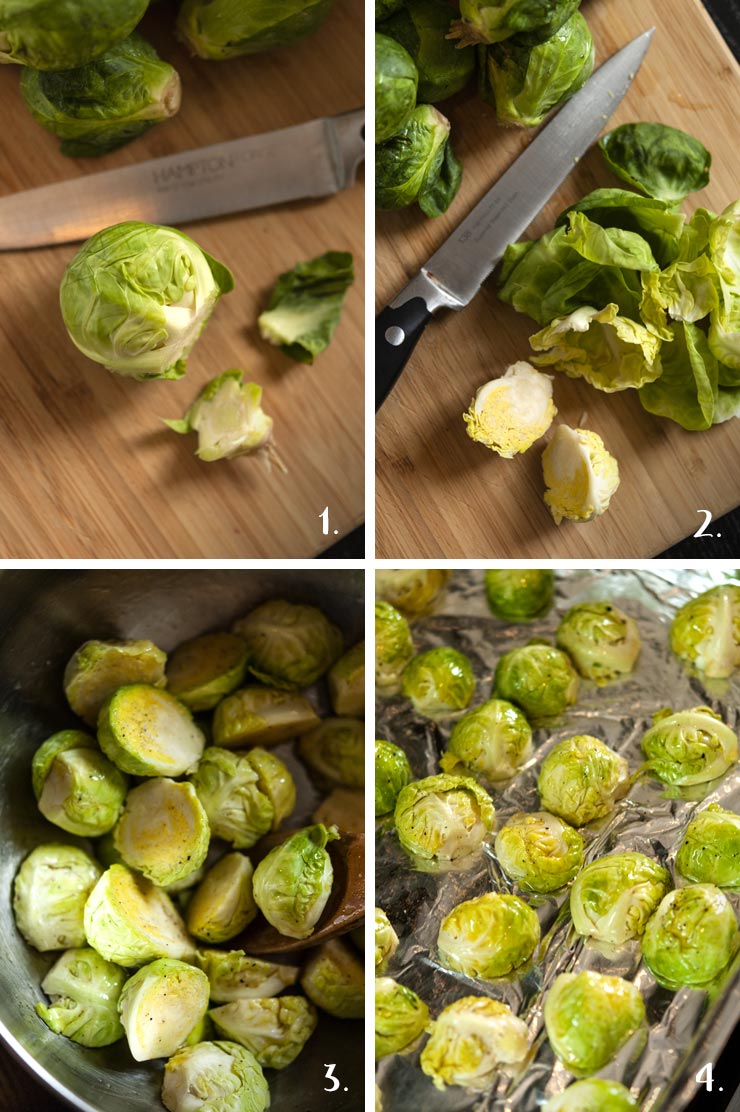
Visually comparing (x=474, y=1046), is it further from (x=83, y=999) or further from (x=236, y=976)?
(x=83, y=999)

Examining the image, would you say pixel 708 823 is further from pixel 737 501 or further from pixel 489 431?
pixel 489 431

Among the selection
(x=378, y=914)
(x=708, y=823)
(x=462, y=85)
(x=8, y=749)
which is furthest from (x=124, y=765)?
(x=462, y=85)

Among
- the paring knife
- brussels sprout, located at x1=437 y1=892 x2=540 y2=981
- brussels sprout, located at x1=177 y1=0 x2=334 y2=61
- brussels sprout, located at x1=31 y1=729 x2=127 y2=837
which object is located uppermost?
brussels sprout, located at x1=177 y1=0 x2=334 y2=61

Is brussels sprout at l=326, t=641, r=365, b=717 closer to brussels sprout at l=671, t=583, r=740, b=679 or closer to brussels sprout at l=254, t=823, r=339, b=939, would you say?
brussels sprout at l=254, t=823, r=339, b=939

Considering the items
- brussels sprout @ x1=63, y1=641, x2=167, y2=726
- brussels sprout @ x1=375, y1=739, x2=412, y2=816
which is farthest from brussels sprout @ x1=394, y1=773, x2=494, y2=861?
brussels sprout @ x1=63, y1=641, x2=167, y2=726

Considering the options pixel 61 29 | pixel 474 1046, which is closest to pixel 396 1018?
pixel 474 1046

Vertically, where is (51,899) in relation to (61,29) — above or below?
below

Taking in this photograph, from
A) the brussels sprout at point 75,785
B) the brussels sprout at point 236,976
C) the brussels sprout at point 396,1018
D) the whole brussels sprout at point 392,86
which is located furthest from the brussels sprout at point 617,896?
the whole brussels sprout at point 392,86
